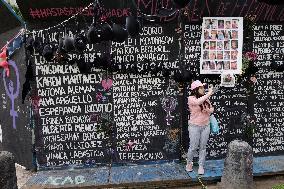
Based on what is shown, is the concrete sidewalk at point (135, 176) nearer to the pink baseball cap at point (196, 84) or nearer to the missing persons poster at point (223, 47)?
the pink baseball cap at point (196, 84)

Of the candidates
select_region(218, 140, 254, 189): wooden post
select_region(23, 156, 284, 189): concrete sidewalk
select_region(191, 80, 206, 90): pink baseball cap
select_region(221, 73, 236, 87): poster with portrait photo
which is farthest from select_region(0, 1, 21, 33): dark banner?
select_region(218, 140, 254, 189): wooden post

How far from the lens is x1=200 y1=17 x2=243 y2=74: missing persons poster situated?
29.2 feet

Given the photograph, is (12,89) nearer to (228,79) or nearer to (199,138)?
(199,138)

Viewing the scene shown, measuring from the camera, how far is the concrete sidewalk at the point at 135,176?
840 cm

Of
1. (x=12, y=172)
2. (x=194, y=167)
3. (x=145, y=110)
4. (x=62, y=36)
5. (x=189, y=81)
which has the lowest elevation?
(x=194, y=167)

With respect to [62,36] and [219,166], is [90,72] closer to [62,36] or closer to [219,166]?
[62,36]

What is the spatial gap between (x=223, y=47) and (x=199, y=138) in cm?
191

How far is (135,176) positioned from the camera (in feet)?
28.5

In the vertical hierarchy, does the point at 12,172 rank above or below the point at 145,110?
below

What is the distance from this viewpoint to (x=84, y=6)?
324 inches

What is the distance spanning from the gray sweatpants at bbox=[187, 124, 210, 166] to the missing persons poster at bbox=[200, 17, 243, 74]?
1.19 metres

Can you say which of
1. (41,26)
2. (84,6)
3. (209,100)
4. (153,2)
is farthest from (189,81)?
(41,26)

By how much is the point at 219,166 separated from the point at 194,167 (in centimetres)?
51

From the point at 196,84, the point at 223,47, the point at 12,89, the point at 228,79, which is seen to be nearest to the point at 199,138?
the point at 196,84
